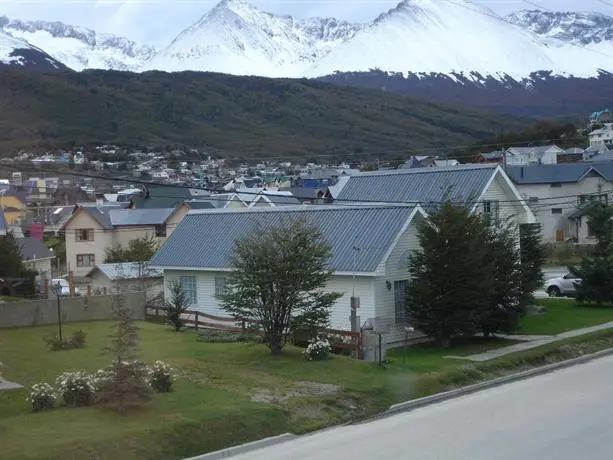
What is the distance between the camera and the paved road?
1452 centimetres

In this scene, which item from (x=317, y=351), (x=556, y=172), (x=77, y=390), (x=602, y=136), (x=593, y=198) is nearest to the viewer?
(x=77, y=390)

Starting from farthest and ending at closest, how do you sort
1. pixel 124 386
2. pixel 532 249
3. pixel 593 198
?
pixel 593 198
pixel 532 249
pixel 124 386

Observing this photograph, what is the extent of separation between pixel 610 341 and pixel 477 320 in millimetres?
4661

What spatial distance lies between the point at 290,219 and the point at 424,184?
39.8 ft

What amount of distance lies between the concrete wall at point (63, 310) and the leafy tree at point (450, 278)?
1467cm

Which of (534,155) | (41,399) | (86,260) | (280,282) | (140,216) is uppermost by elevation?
(534,155)

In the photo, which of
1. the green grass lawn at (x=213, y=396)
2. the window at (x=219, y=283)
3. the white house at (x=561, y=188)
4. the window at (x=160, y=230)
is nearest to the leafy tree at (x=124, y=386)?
the green grass lawn at (x=213, y=396)

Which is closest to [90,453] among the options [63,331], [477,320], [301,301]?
[301,301]

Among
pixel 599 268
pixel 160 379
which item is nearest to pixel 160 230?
pixel 599 268

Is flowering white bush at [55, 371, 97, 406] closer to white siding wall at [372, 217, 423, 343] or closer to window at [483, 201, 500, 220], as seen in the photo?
white siding wall at [372, 217, 423, 343]

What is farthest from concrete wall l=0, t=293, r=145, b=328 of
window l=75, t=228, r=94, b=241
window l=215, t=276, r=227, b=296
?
window l=75, t=228, r=94, b=241

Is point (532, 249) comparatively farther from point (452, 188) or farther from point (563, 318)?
point (452, 188)

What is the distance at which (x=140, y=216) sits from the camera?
2965 inches

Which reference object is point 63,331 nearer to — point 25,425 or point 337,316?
point 337,316
